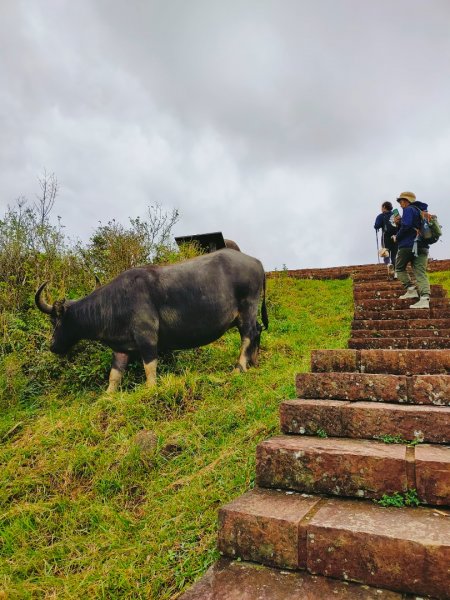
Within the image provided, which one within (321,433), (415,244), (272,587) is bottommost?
(272,587)

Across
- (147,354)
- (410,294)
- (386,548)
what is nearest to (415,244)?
(410,294)

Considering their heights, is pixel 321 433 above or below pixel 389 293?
below

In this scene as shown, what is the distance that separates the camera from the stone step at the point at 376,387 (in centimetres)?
349

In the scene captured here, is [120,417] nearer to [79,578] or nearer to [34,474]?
[34,474]

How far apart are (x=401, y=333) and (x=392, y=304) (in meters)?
1.55

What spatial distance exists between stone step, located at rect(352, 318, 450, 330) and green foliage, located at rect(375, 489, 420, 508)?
479cm

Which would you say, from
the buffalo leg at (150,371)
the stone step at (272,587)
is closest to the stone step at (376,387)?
the stone step at (272,587)

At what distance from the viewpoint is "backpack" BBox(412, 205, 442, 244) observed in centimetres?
718

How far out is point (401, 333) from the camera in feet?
21.8

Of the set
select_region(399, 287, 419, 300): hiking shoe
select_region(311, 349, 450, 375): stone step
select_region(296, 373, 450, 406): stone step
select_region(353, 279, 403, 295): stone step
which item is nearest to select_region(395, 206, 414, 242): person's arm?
select_region(399, 287, 419, 300): hiking shoe

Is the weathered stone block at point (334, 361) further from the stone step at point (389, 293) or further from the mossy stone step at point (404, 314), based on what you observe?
the stone step at point (389, 293)

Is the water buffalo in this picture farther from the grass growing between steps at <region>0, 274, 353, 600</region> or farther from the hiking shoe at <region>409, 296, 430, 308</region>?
the hiking shoe at <region>409, 296, 430, 308</region>

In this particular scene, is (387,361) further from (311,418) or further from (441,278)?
(441,278)

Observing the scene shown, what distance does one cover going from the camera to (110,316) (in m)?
5.85
